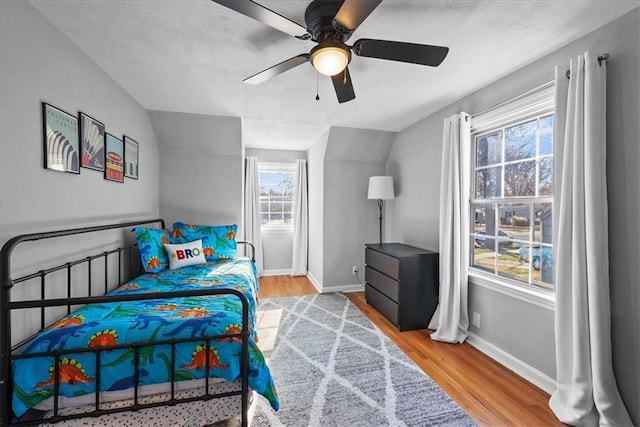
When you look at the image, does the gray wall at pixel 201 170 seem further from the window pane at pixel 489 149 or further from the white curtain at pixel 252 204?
the window pane at pixel 489 149

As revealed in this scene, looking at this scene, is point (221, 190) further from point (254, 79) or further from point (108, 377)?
point (108, 377)

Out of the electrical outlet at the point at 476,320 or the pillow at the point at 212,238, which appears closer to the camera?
the electrical outlet at the point at 476,320

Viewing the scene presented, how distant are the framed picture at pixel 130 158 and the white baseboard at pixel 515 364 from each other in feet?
11.6

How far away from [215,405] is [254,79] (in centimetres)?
183

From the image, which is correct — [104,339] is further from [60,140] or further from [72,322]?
[60,140]

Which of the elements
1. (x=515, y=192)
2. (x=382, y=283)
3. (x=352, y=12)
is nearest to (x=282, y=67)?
(x=352, y=12)

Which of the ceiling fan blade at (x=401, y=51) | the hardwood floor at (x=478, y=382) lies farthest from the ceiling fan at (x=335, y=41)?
the hardwood floor at (x=478, y=382)

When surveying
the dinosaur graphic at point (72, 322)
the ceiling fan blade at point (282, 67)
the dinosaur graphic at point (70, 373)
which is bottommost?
the dinosaur graphic at point (70, 373)

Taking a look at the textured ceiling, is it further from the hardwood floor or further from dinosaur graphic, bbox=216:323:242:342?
the hardwood floor

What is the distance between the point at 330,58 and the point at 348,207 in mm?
2849

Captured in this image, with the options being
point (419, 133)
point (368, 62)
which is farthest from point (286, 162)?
point (368, 62)

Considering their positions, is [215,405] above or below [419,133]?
below

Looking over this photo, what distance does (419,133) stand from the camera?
3385mm

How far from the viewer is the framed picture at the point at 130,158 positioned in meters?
2.61
